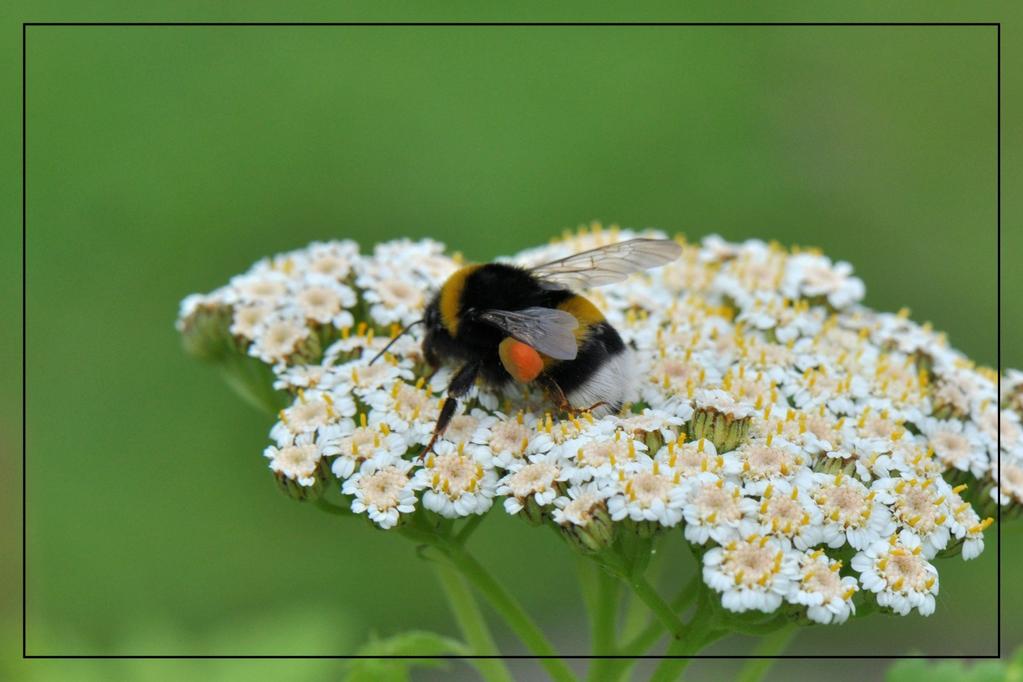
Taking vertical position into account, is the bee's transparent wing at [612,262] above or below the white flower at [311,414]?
above

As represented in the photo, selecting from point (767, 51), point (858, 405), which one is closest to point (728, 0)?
point (767, 51)

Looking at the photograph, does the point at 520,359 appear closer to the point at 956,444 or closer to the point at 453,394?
the point at 453,394

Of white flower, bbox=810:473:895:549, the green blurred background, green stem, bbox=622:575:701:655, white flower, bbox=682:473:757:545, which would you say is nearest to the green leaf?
green stem, bbox=622:575:701:655

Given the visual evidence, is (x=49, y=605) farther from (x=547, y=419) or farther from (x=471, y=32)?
(x=471, y=32)

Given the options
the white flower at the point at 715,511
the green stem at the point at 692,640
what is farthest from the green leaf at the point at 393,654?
the white flower at the point at 715,511

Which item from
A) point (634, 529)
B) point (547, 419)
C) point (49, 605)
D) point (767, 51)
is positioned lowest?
point (49, 605)

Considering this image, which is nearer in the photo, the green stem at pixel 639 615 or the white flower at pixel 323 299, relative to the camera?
the green stem at pixel 639 615

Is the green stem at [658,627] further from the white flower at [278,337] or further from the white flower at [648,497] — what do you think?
the white flower at [278,337]
